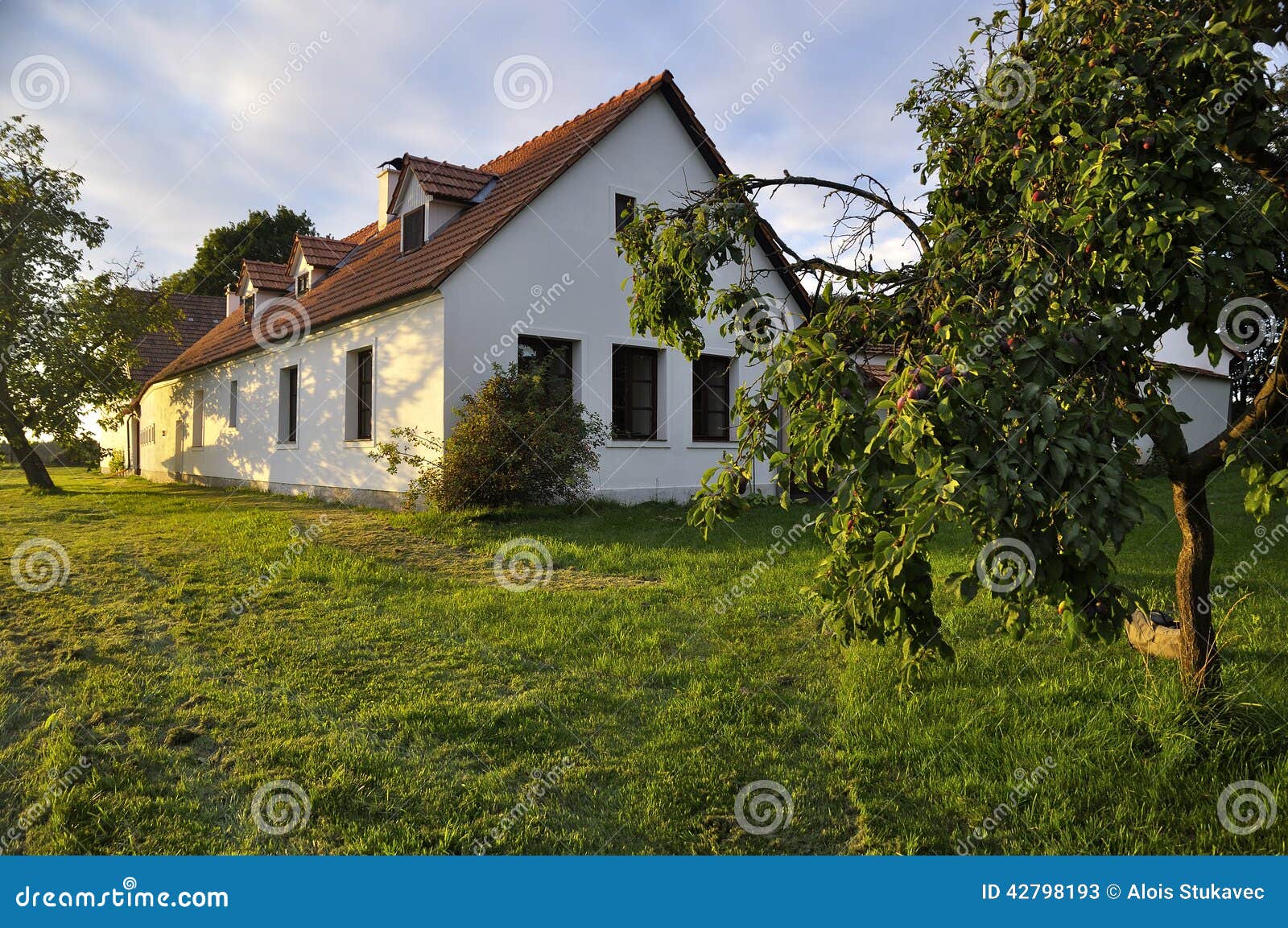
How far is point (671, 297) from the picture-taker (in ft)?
13.2

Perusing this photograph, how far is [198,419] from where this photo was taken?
69.6ft

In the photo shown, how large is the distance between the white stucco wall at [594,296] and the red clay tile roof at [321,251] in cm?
737

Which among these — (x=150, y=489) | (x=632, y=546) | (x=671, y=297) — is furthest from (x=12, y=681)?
(x=150, y=489)

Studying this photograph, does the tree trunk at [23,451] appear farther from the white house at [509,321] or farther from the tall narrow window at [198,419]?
the white house at [509,321]

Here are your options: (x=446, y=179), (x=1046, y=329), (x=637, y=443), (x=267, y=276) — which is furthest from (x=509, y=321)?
(x=1046, y=329)

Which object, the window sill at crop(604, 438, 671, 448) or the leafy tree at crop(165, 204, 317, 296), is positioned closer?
the window sill at crop(604, 438, 671, 448)

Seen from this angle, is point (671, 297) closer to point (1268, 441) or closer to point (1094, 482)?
point (1094, 482)

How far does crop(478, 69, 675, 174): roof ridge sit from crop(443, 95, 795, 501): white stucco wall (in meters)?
0.34

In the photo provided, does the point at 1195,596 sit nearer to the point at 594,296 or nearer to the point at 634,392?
the point at 594,296

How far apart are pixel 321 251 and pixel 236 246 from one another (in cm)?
2370

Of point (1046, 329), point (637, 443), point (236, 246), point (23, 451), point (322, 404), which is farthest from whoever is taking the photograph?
point (236, 246)

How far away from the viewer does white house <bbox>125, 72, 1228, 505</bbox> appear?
11469mm

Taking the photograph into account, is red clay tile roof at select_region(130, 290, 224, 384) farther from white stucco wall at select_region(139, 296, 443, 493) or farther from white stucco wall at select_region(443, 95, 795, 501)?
white stucco wall at select_region(443, 95, 795, 501)

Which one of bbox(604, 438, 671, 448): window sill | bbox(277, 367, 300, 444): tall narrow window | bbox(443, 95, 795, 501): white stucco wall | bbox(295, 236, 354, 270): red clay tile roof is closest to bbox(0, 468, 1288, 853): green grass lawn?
bbox(443, 95, 795, 501): white stucco wall
